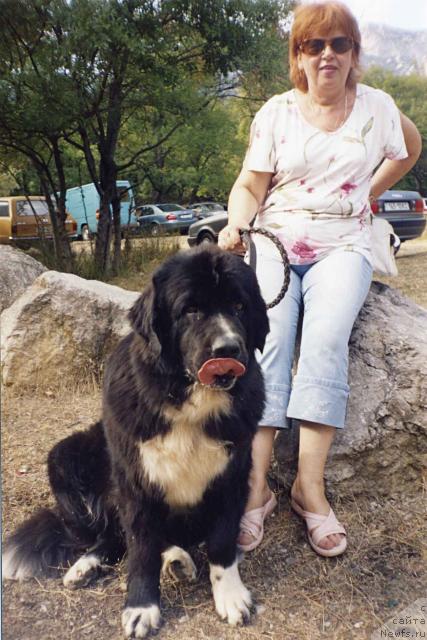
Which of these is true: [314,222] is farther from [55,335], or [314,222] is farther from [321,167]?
[55,335]

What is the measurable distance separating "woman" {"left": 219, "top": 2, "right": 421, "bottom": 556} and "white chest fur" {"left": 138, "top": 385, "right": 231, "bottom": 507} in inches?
16.6

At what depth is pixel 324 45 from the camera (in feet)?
7.30

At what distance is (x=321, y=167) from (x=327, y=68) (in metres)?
0.42

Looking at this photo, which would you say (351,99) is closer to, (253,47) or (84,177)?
(253,47)

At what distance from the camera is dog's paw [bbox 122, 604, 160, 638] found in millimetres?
1717

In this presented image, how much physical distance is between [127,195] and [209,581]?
2.73 m

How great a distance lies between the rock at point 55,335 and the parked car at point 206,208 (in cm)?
88

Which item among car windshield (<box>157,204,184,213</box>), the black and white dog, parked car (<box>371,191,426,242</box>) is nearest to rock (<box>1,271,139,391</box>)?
car windshield (<box>157,204,184,213</box>)

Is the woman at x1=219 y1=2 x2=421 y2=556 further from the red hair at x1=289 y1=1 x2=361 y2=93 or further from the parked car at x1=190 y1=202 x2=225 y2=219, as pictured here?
the parked car at x1=190 y1=202 x2=225 y2=219

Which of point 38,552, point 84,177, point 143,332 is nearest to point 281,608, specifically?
point 38,552

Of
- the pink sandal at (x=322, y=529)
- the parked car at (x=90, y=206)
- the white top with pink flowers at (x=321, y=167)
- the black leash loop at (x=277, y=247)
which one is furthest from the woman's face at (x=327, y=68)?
the pink sandal at (x=322, y=529)

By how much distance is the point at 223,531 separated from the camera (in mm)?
1913

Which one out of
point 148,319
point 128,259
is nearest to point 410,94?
point 148,319

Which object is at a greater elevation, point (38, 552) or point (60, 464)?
point (60, 464)
